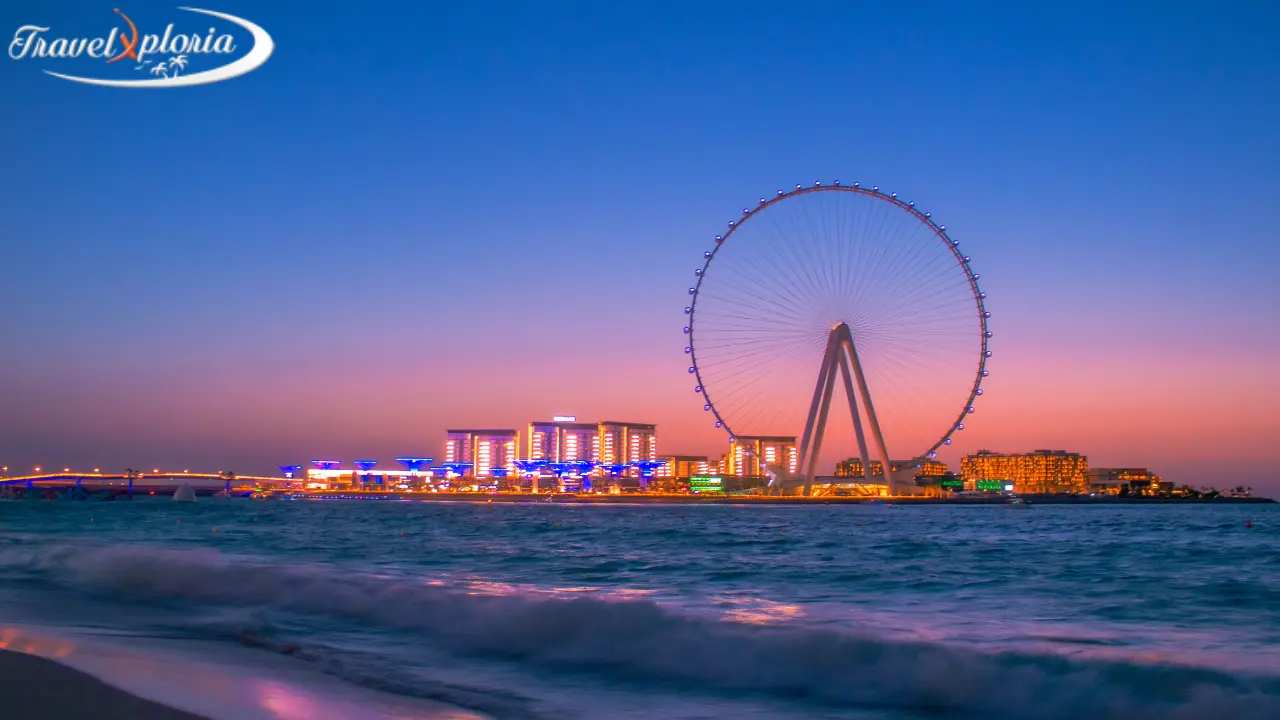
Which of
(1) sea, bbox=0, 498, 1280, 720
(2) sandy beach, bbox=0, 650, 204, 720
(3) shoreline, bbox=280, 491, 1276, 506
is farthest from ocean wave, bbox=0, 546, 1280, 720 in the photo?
(3) shoreline, bbox=280, 491, 1276, 506

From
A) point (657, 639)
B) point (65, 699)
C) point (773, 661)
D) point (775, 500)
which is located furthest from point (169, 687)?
point (775, 500)

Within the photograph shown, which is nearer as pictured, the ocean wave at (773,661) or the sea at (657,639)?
the sea at (657,639)

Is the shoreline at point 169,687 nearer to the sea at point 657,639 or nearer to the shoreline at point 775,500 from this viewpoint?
the sea at point 657,639

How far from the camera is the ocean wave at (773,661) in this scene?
31.2 ft

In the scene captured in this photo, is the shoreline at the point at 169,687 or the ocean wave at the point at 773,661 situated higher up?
the shoreline at the point at 169,687

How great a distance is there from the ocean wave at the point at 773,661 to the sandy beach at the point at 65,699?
4.83m

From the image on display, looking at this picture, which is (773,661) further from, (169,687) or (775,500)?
(775,500)

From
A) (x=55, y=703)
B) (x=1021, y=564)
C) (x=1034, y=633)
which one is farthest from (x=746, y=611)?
(x=1021, y=564)

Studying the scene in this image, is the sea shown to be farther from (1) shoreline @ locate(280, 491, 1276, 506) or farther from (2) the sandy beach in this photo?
(1) shoreline @ locate(280, 491, 1276, 506)

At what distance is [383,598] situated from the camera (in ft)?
52.4

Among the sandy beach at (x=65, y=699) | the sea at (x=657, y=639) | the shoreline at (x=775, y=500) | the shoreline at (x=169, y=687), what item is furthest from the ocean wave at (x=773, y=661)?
the shoreline at (x=775, y=500)

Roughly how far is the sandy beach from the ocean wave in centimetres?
483

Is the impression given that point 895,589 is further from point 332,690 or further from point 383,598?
point 332,690

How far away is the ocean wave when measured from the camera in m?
9.52
